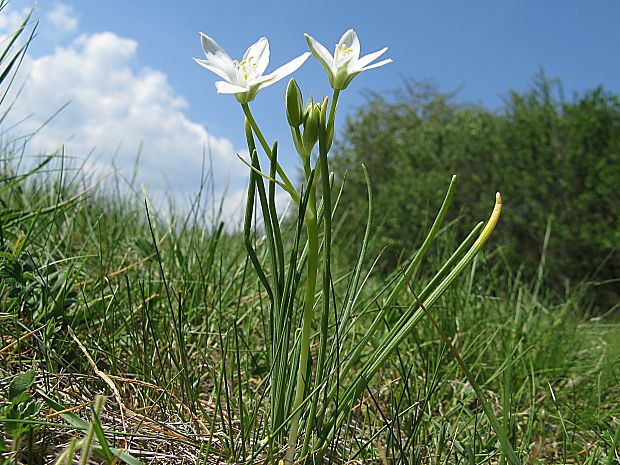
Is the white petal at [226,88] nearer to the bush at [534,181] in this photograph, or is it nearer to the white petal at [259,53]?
the white petal at [259,53]

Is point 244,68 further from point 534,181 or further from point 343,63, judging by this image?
point 534,181

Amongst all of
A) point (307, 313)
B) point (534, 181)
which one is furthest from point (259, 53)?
point (534, 181)

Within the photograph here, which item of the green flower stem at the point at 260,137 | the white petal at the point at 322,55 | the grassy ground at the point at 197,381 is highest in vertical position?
the white petal at the point at 322,55

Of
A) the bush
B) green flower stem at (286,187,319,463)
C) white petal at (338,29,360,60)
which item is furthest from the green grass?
the bush

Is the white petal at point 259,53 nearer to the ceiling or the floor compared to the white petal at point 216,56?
nearer to the ceiling

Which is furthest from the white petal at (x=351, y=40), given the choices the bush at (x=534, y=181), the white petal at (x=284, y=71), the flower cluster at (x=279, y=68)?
the bush at (x=534, y=181)

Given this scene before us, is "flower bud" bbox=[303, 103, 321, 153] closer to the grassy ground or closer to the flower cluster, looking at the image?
the flower cluster
